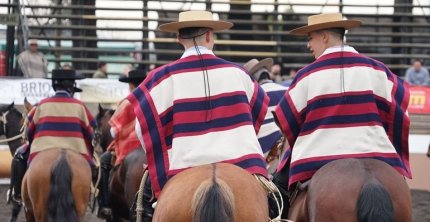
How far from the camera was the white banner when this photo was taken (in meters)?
16.7

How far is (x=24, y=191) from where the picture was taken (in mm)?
10016

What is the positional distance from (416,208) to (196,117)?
8.40 meters

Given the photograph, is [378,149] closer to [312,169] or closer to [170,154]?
[312,169]

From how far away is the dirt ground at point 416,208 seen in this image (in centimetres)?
1273

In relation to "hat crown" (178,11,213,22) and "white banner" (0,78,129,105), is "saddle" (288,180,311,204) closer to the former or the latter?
"hat crown" (178,11,213,22)

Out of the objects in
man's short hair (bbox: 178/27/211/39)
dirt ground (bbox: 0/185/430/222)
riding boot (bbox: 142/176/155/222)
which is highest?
man's short hair (bbox: 178/27/211/39)

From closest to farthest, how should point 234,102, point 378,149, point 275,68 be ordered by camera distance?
point 234,102
point 378,149
point 275,68

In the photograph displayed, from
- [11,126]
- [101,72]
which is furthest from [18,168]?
[101,72]

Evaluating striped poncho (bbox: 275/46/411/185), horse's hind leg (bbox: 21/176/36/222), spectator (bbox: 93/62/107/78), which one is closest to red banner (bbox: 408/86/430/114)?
spectator (bbox: 93/62/107/78)

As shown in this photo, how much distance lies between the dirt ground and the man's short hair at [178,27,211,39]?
717cm

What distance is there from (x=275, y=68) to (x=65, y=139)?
10.0 metres

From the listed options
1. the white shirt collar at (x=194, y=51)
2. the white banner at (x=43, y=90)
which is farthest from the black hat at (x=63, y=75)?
the white banner at (x=43, y=90)

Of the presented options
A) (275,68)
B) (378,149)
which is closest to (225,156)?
(378,149)

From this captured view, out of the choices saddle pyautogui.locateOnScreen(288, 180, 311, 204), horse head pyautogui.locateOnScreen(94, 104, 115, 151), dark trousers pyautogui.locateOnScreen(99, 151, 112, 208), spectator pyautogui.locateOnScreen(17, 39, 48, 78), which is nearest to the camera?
saddle pyautogui.locateOnScreen(288, 180, 311, 204)
